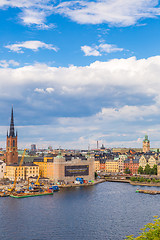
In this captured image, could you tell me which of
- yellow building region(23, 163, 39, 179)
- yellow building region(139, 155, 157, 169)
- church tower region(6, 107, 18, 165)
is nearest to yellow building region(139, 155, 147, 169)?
yellow building region(139, 155, 157, 169)

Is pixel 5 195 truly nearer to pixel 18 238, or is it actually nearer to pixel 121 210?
pixel 121 210

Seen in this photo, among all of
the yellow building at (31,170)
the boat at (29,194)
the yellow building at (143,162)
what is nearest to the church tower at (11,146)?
the yellow building at (31,170)

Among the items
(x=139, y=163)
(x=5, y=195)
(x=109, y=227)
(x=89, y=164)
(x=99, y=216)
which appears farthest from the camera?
(x=139, y=163)

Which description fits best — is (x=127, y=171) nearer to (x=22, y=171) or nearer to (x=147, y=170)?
(x=147, y=170)

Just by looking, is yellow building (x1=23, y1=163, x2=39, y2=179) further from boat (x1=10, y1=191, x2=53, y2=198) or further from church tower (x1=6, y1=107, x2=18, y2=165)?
boat (x1=10, y1=191, x2=53, y2=198)

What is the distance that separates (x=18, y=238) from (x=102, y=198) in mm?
33956

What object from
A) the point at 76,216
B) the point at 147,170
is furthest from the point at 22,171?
the point at 76,216

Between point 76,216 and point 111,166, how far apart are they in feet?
295

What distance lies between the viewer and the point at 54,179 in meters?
105

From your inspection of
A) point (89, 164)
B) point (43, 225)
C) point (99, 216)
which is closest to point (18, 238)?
point (43, 225)

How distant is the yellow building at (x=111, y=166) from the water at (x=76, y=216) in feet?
206

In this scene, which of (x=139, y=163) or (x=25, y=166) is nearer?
(x=25, y=166)

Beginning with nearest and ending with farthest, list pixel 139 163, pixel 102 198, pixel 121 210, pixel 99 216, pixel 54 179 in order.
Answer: pixel 99 216
pixel 121 210
pixel 102 198
pixel 54 179
pixel 139 163

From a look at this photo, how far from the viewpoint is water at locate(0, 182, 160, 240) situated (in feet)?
148
